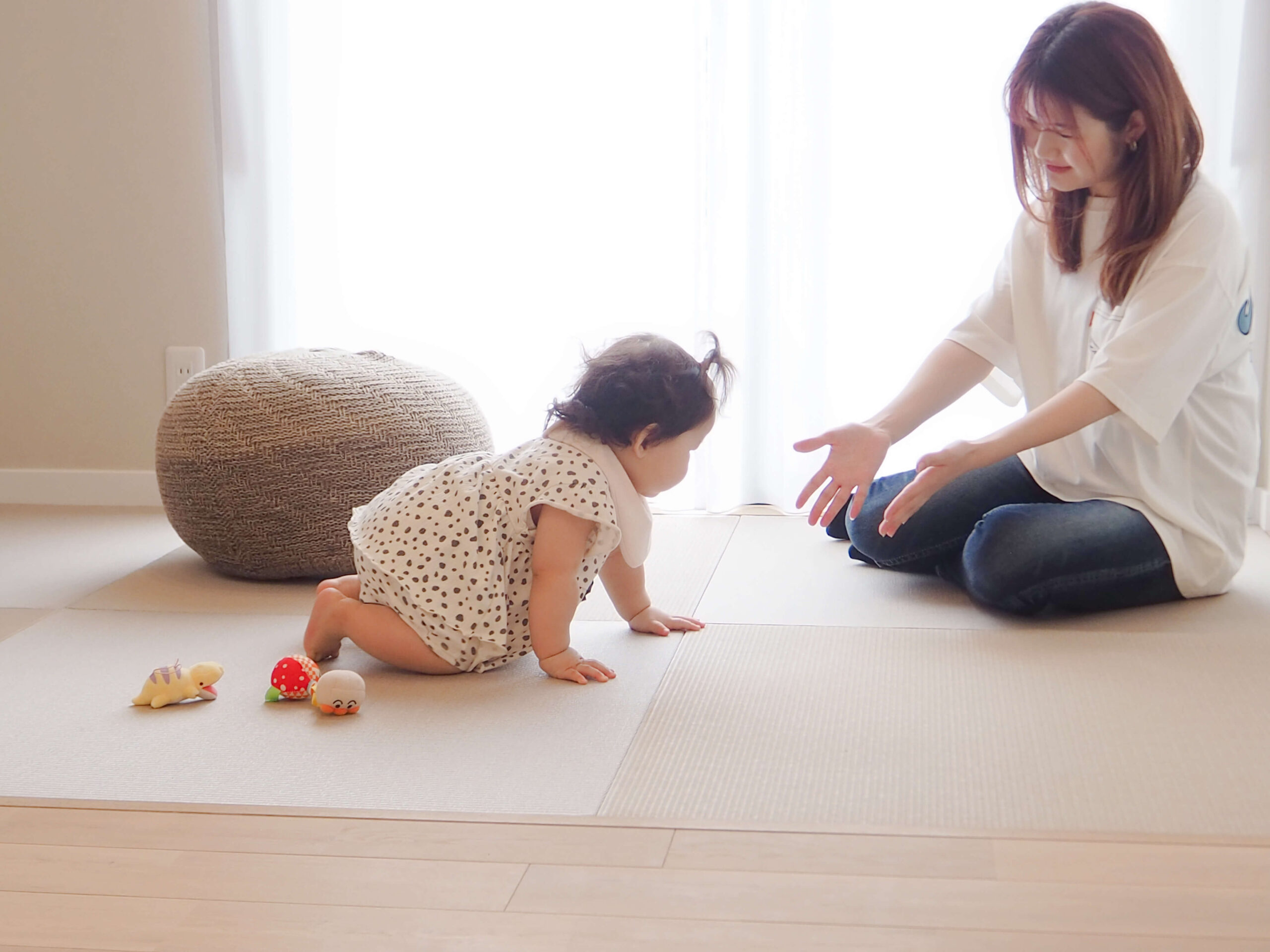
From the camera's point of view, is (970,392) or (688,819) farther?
(970,392)

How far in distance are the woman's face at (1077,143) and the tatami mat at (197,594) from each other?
1.34 m

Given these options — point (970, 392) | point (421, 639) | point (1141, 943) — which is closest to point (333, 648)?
point (421, 639)

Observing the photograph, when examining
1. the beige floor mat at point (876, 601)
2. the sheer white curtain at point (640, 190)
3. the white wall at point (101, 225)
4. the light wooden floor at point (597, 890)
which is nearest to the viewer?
the light wooden floor at point (597, 890)

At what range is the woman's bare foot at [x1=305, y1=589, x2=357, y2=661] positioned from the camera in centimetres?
176

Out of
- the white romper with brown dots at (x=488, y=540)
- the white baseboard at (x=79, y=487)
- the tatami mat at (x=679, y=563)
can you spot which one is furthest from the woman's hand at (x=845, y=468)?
the white baseboard at (x=79, y=487)

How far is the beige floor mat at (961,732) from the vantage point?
1.24 meters

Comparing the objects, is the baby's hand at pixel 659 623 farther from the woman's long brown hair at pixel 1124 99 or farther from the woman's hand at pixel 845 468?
the woman's long brown hair at pixel 1124 99

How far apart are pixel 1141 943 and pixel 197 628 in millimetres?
1458

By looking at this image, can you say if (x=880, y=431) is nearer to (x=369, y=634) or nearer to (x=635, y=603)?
(x=635, y=603)

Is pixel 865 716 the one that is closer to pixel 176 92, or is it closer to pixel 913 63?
pixel 913 63

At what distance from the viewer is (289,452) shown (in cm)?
216

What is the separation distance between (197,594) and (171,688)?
0.64 meters

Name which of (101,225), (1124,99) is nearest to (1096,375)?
(1124,99)

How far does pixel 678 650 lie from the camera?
1814 millimetres
